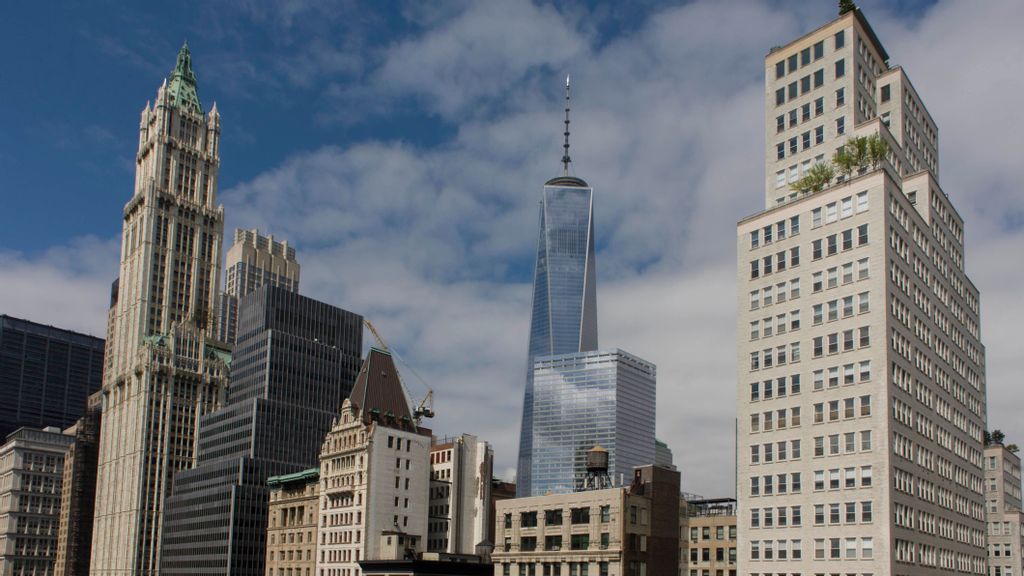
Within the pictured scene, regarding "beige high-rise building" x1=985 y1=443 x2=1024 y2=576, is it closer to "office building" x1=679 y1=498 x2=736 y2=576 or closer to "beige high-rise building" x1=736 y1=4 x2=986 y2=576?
"beige high-rise building" x1=736 y1=4 x2=986 y2=576

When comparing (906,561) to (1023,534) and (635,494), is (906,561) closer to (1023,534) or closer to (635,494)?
(635,494)

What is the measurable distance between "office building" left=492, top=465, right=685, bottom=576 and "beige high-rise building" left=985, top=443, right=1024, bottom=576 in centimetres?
6547

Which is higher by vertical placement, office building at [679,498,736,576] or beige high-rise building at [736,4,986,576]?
beige high-rise building at [736,4,986,576]

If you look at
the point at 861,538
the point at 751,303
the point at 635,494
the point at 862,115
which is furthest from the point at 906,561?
the point at 862,115

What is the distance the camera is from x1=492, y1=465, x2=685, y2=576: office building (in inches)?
5709

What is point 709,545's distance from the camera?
15900 cm

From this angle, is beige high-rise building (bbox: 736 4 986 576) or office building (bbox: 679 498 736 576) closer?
beige high-rise building (bbox: 736 4 986 576)

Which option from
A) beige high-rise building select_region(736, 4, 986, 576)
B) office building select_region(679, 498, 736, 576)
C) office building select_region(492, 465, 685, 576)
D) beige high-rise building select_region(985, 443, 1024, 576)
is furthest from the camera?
beige high-rise building select_region(985, 443, 1024, 576)

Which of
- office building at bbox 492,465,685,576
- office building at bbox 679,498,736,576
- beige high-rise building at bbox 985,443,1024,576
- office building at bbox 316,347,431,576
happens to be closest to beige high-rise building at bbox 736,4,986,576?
office building at bbox 492,465,685,576

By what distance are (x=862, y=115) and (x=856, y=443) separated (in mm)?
43711

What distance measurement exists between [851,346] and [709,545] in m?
53.7

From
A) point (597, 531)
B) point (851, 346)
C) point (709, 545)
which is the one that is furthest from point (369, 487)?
point (851, 346)

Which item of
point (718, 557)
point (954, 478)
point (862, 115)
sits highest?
point (862, 115)

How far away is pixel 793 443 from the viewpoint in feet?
392
